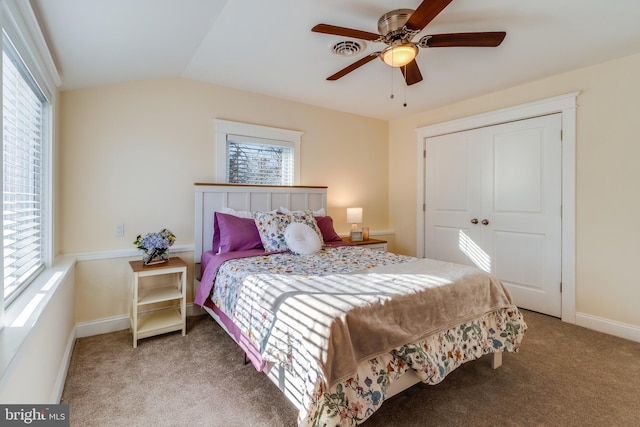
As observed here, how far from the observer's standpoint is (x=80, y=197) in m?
2.58

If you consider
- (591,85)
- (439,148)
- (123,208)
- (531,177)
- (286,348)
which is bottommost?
(286,348)

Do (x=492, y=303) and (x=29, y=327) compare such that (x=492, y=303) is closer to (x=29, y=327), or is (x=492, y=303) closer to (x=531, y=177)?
(x=531, y=177)

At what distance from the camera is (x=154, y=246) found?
2.54 meters

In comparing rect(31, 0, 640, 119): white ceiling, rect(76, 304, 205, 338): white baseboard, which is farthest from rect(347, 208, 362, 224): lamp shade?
rect(76, 304, 205, 338): white baseboard

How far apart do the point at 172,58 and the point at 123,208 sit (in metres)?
1.41

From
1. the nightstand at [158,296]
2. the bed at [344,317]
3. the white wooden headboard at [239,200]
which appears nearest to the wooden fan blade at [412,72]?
the bed at [344,317]

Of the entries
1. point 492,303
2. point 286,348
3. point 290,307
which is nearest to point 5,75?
point 290,307

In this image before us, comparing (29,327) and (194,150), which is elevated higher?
(194,150)

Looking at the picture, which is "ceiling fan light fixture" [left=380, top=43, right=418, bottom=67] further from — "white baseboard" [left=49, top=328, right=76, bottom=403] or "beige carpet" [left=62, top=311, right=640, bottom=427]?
"white baseboard" [left=49, top=328, right=76, bottom=403]

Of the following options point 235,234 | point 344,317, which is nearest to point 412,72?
point 344,317

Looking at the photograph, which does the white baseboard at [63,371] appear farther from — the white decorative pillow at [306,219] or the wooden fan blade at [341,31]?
the wooden fan blade at [341,31]

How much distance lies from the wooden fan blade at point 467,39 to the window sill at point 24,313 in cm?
246

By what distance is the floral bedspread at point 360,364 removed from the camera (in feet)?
4.27

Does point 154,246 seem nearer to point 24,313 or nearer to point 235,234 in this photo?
point 235,234
